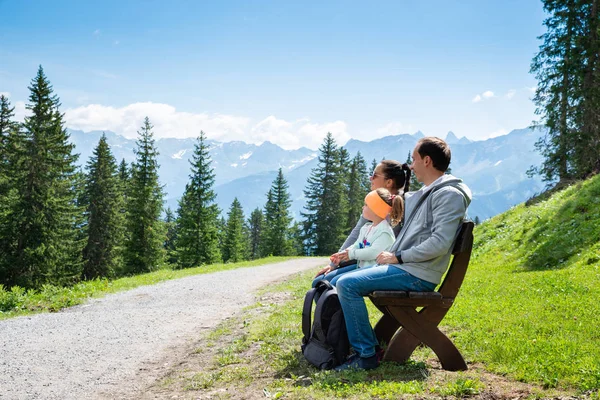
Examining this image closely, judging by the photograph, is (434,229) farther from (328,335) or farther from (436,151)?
(328,335)

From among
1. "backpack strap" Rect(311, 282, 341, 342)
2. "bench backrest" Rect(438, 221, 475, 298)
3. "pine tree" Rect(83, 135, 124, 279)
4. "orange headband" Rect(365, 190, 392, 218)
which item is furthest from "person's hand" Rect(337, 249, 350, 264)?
"pine tree" Rect(83, 135, 124, 279)

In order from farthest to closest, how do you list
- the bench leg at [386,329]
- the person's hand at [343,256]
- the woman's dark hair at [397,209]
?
1. the person's hand at [343,256]
2. the bench leg at [386,329]
3. the woman's dark hair at [397,209]

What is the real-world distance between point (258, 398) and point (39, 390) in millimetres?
2831

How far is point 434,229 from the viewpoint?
14.8 ft

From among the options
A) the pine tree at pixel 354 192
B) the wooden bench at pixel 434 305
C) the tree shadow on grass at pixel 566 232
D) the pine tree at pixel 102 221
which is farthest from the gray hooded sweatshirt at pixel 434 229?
the pine tree at pixel 354 192

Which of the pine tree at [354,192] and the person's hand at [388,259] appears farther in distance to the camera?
the pine tree at [354,192]

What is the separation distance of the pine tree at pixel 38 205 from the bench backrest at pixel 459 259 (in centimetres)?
2995

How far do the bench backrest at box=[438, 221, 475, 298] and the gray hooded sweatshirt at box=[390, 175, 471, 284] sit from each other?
0.07 m

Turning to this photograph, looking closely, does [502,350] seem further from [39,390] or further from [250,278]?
[250,278]

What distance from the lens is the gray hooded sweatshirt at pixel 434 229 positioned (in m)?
4.41

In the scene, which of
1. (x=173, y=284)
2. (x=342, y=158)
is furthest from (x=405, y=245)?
(x=342, y=158)

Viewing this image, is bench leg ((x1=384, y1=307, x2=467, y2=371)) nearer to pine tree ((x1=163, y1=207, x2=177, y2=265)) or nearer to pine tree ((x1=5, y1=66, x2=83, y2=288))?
pine tree ((x1=5, y1=66, x2=83, y2=288))

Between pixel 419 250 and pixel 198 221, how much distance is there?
133ft

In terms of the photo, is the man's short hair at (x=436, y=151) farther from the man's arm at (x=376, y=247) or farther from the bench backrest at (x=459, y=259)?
the man's arm at (x=376, y=247)
